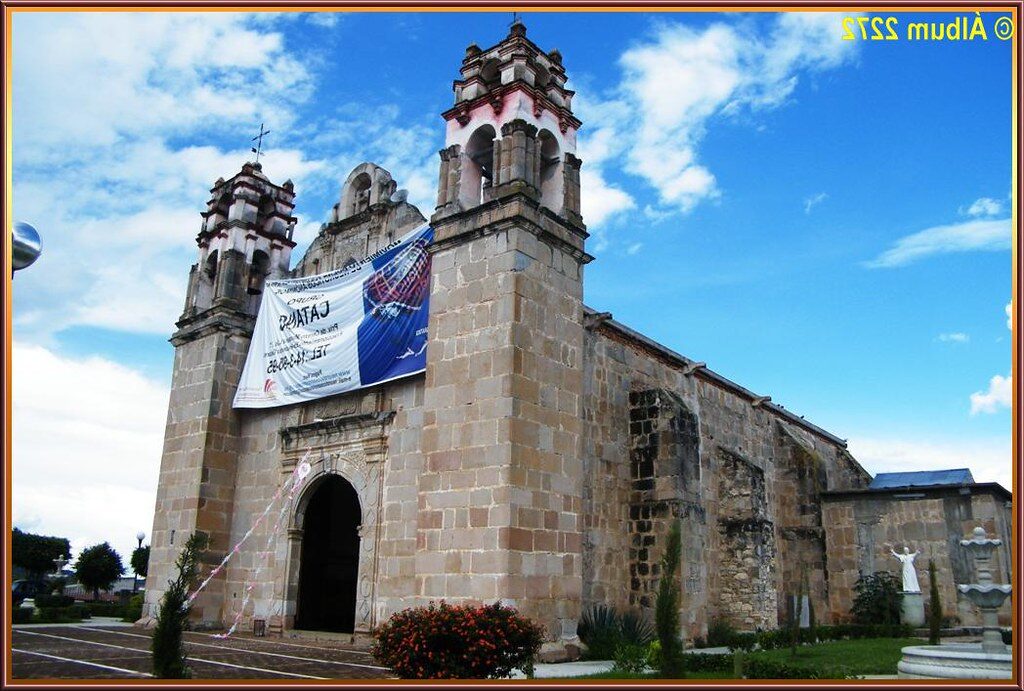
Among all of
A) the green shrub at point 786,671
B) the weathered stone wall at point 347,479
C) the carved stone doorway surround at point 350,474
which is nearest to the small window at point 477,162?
the weathered stone wall at point 347,479

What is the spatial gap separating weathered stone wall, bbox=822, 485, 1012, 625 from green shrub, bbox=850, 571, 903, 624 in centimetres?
38

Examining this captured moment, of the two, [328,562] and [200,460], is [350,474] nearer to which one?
[328,562]

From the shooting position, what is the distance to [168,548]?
62.0ft

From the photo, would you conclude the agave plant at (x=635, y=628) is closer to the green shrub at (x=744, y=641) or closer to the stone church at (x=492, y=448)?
the stone church at (x=492, y=448)

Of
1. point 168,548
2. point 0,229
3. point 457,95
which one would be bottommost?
point 168,548

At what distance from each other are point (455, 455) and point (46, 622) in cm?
1319

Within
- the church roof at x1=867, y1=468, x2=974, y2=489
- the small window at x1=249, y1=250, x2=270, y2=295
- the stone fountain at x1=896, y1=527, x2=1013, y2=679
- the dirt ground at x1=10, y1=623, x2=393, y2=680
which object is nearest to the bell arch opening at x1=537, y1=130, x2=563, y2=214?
the dirt ground at x1=10, y1=623, x2=393, y2=680

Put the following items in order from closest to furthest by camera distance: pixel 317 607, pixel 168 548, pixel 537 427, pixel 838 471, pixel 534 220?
pixel 537 427
pixel 534 220
pixel 317 607
pixel 168 548
pixel 838 471

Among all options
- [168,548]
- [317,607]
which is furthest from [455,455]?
[168,548]

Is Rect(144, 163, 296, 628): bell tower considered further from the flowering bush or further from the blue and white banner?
the flowering bush

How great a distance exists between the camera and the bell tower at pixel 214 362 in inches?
733

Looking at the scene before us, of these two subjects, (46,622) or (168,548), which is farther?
(46,622)

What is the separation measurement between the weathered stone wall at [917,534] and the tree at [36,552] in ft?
118

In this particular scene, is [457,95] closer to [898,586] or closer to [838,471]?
[898,586]
